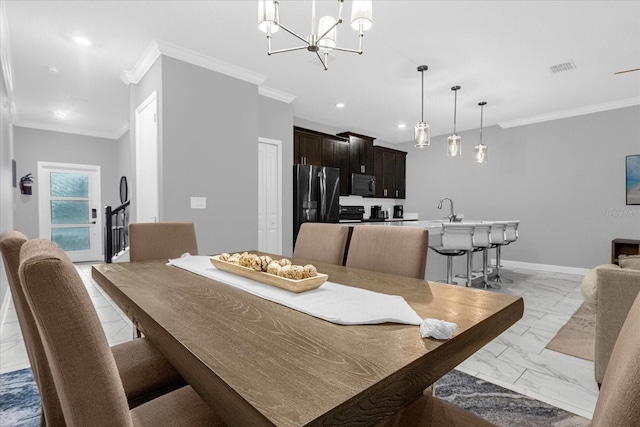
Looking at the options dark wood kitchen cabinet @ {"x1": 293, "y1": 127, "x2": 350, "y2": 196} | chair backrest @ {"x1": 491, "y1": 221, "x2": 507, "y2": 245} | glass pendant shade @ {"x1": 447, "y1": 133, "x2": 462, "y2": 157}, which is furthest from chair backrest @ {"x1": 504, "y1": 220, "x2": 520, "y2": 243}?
dark wood kitchen cabinet @ {"x1": 293, "y1": 127, "x2": 350, "y2": 196}

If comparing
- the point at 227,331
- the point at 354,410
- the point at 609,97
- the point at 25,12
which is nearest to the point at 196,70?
the point at 25,12

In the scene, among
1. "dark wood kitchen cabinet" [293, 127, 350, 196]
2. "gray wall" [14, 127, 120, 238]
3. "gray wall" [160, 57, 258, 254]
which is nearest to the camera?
"gray wall" [160, 57, 258, 254]

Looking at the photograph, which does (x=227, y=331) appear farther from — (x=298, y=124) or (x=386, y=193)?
(x=386, y=193)

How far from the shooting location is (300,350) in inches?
26.4

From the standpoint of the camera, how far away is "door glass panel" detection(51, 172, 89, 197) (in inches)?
238

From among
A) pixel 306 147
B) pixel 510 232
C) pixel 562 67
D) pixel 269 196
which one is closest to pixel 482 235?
pixel 510 232

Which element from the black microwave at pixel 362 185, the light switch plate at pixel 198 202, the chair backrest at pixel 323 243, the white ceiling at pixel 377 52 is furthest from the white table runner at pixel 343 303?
the black microwave at pixel 362 185

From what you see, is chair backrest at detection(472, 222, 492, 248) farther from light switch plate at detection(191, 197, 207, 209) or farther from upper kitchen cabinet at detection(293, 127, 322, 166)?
light switch plate at detection(191, 197, 207, 209)

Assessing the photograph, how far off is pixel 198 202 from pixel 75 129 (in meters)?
4.74

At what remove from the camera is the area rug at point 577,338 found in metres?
2.31

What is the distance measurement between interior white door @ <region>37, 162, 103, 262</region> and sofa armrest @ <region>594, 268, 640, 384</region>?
7627mm

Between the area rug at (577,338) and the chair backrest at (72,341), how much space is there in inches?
114

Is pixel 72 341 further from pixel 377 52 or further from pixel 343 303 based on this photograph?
pixel 377 52

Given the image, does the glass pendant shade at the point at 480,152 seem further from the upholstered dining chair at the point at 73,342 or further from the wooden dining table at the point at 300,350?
the upholstered dining chair at the point at 73,342
